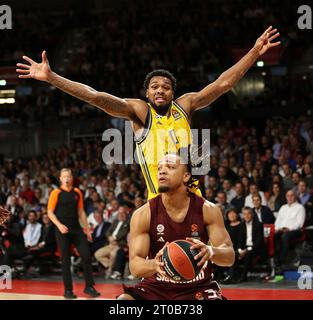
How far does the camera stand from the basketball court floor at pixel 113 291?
9.93m

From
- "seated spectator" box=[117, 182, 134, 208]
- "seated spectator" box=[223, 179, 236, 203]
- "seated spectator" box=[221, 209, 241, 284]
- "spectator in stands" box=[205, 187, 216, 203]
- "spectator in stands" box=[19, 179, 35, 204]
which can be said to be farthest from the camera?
"spectator in stands" box=[19, 179, 35, 204]

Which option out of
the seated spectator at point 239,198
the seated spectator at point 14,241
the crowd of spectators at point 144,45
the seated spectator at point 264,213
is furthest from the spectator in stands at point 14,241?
the crowd of spectators at point 144,45

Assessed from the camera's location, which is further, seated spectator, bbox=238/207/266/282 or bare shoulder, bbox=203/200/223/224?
seated spectator, bbox=238/207/266/282

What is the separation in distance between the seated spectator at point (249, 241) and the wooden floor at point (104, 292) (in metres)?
0.82

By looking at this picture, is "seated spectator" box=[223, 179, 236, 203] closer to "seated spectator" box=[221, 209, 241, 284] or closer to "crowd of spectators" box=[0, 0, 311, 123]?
"seated spectator" box=[221, 209, 241, 284]

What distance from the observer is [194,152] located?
573cm

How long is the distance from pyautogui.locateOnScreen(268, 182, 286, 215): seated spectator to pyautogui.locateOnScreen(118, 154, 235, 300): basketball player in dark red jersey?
7105 mm

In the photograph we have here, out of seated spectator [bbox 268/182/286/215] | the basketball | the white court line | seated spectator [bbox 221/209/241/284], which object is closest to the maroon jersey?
the basketball

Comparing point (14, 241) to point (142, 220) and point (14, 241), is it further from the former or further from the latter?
point (142, 220)

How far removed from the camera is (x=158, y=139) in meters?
6.32

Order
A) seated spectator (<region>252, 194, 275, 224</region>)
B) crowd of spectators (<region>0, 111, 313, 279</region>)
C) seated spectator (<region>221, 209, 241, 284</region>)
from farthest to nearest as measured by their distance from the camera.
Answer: seated spectator (<region>252, 194, 275, 224</region>)
crowd of spectators (<region>0, 111, 313, 279</region>)
seated spectator (<region>221, 209, 241, 284</region>)

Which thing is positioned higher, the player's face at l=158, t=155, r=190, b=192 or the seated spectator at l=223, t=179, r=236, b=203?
the player's face at l=158, t=155, r=190, b=192

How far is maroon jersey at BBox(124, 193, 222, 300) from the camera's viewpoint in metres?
5.41

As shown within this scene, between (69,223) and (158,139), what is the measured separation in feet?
15.2
